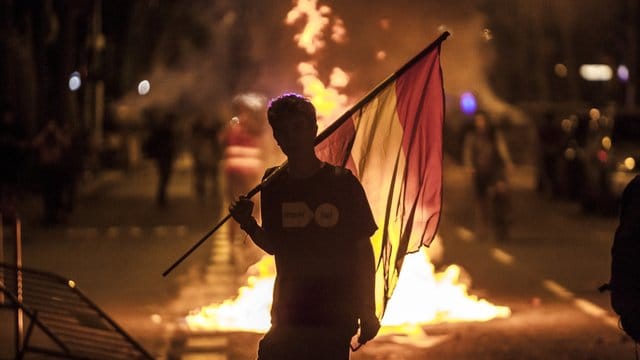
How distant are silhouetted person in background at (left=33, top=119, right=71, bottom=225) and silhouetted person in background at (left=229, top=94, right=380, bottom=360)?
674 inches

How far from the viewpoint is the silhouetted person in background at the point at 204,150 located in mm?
25891

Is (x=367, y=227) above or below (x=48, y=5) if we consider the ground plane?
below

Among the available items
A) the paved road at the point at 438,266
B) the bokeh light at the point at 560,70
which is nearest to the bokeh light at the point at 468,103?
the paved road at the point at 438,266

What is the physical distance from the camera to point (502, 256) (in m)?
16.5

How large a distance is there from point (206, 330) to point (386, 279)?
205 inches

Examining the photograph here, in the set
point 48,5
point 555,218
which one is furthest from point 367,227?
point 48,5

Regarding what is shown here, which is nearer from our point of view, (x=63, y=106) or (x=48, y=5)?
(x=48, y=5)

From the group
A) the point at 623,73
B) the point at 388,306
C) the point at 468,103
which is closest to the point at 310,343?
the point at 388,306

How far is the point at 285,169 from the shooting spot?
4941 millimetres

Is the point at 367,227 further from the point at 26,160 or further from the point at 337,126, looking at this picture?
the point at 26,160

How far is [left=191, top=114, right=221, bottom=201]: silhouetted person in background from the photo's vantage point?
25891mm

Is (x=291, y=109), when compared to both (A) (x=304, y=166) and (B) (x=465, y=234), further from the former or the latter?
(B) (x=465, y=234)

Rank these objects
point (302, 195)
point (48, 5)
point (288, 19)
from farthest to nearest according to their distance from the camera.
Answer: point (48, 5) < point (288, 19) < point (302, 195)

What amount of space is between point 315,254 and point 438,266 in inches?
413
